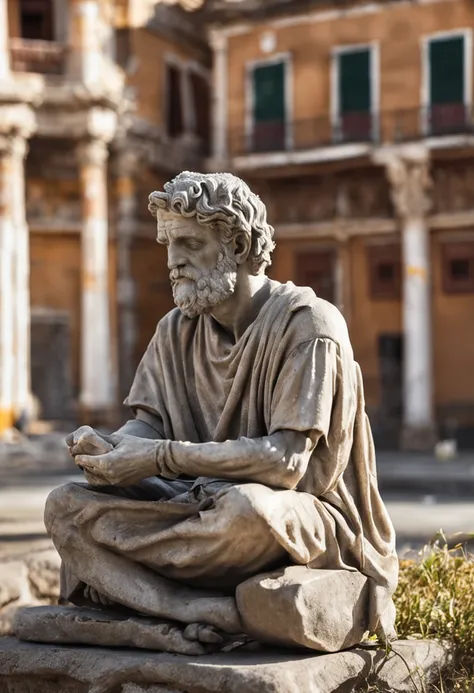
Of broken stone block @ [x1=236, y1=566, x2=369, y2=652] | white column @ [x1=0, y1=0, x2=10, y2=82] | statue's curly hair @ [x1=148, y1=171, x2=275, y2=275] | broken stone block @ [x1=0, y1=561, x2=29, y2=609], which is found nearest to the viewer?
broken stone block @ [x1=236, y1=566, x2=369, y2=652]

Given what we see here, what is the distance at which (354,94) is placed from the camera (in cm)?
2300

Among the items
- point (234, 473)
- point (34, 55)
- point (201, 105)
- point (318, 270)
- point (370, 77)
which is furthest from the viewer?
point (201, 105)

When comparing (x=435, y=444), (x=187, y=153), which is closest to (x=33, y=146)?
(x=187, y=153)

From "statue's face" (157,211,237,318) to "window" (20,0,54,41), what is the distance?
771 inches

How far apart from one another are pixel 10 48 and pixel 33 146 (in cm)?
199

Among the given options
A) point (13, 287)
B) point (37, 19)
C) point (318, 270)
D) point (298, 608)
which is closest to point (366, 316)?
point (318, 270)

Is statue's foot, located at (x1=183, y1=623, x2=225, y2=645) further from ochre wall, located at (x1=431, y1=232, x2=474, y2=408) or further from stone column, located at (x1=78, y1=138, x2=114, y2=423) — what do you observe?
ochre wall, located at (x1=431, y1=232, x2=474, y2=408)

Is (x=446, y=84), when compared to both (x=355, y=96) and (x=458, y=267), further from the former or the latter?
(x=458, y=267)

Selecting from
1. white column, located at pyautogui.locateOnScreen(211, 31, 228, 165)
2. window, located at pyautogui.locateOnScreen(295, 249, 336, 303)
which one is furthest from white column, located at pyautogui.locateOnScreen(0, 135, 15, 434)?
window, located at pyautogui.locateOnScreen(295, 249, 336, 303)

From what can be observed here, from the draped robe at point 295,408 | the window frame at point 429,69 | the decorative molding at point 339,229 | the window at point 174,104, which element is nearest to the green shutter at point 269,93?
the window at point 174,104

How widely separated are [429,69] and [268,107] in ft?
11.6

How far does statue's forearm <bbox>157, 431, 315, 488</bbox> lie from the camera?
3.67 metres

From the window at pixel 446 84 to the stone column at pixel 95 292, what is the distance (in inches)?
254

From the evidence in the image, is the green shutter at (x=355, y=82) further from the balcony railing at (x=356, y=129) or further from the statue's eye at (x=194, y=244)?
the statue's eye at (x=194, y=244)
